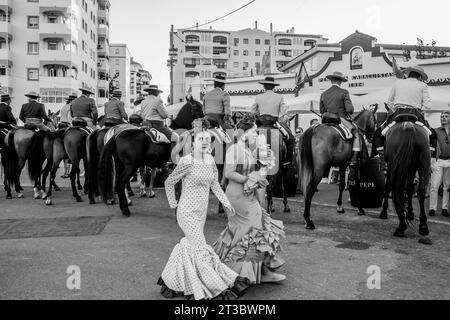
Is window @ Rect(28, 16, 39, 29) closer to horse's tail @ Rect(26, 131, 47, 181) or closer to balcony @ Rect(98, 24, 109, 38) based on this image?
balcony @ Rect(98, 24, 109, 38)

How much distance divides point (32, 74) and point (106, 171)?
49002 mm

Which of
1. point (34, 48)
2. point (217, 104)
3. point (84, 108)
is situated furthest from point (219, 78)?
point (34, 48)

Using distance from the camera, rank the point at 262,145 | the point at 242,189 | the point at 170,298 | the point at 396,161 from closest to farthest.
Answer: the point at 170,298 < the point at 242,189 < the point at 262,145 < the point at 396,161

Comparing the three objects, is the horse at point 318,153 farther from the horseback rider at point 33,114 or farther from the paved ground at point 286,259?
the horseback rider at point 33,114

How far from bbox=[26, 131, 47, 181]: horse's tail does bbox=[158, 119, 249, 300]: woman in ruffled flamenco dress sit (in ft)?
24.7

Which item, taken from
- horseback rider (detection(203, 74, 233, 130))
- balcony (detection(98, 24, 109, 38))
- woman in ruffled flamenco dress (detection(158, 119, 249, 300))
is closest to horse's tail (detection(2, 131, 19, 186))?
horseback rider (detection(203, 74, 233, 130))

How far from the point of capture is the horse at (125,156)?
896 centimetres

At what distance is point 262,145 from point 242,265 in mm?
1466

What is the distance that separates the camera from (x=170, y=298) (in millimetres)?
4527

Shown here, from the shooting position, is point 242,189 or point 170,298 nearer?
point 170,298

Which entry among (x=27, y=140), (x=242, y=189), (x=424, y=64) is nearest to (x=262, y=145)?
(x=242, y=189)

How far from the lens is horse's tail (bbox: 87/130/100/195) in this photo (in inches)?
391

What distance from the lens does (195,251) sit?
A: 4508mm

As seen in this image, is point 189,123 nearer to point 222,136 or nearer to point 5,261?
point 222,136
